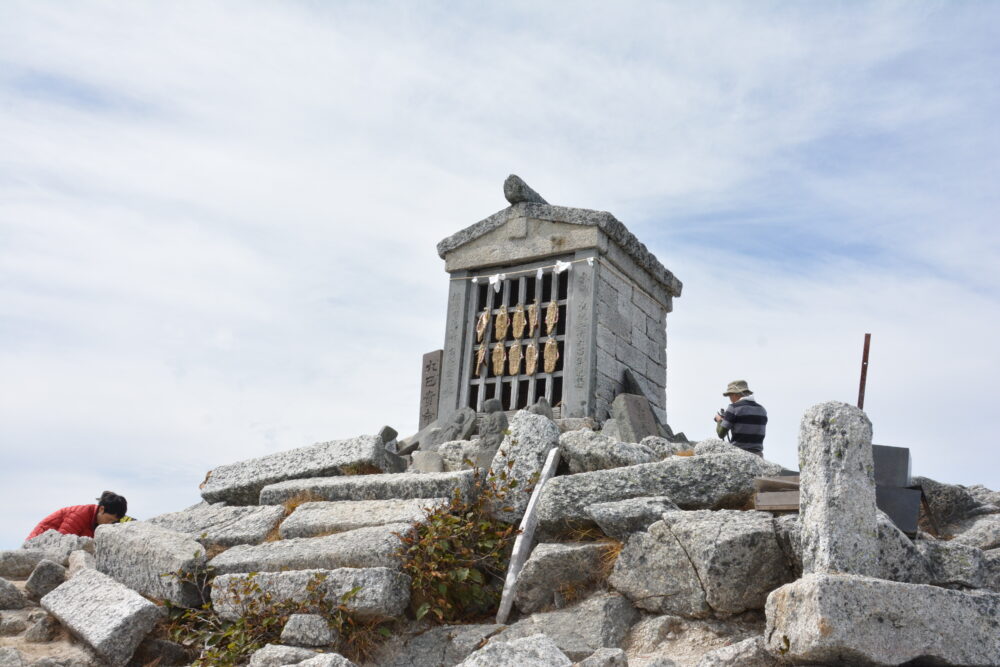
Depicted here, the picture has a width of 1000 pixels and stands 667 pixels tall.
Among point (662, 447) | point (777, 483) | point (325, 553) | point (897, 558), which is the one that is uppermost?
point (662, 447)

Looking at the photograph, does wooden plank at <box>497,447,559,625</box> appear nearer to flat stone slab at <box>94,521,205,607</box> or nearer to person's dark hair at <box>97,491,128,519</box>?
flat stone slab at <box>94,521,205,607</box>

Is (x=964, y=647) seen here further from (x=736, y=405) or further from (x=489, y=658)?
(x=736, y=405)

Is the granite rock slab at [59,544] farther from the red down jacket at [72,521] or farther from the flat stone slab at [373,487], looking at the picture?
the flat stone slab at [373,487]

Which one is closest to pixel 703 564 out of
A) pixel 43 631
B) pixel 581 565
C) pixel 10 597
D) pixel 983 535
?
pixel 581 565

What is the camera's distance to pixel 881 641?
4594 millimetres

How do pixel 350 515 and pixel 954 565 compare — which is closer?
pixel 954 565

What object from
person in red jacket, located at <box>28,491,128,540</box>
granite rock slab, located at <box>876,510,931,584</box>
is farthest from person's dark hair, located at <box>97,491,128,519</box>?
granite rock slab, located at <box>876,510,931,584</box>

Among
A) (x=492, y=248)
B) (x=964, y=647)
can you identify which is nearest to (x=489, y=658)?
(x=964, y=647)

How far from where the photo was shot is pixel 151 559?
7.23m

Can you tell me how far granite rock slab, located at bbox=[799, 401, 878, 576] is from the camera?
4.98m

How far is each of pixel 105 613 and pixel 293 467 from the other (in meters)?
2.28

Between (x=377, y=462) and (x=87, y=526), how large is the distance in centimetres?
278

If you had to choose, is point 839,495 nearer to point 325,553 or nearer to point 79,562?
point 325,553

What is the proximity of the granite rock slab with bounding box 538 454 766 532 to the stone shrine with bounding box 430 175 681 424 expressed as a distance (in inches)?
156
